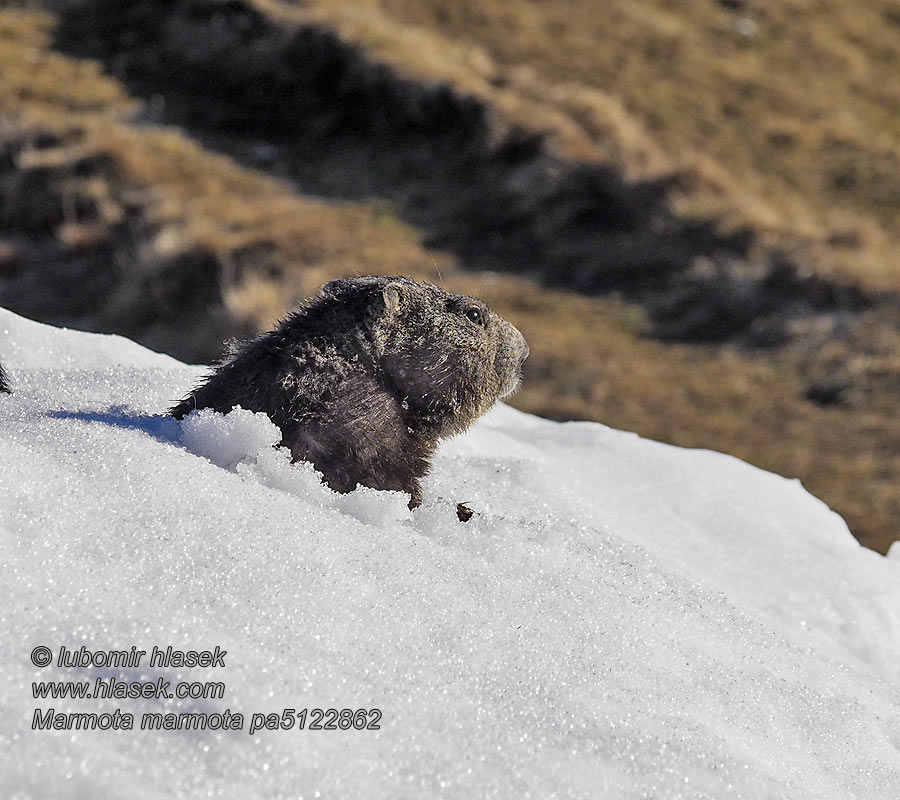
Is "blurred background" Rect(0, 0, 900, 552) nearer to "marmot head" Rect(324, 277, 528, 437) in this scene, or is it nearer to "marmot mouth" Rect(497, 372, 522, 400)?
"marmot head" Rect(324, 277, 528, 437)

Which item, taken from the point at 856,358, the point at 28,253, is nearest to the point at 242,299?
the point at 28,253

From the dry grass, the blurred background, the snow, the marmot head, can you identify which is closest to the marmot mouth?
the marmot head

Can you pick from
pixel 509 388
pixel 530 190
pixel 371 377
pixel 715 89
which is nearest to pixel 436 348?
pixel 371 377

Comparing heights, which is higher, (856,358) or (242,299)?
(856,358)

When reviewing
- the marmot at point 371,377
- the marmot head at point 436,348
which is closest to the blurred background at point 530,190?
the marmot at point 371,377

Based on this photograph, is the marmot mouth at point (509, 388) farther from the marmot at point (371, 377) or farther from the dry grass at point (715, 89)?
the dry grass at point (715, 89)

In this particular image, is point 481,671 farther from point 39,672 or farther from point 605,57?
point 605,57

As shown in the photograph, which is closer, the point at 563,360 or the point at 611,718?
the point at 611,718

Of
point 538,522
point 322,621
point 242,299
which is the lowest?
point 242,299
